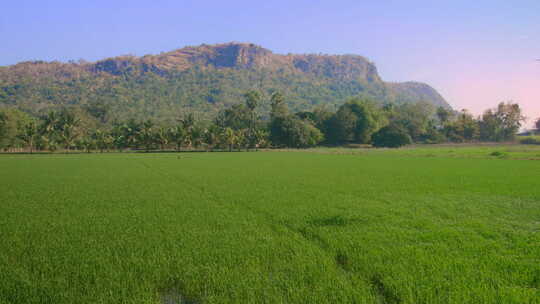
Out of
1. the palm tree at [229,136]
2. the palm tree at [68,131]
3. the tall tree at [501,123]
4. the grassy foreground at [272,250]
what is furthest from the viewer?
the tall tree at [501,123]

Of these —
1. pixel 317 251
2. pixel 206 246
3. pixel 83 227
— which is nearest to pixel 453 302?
pixel 317 251

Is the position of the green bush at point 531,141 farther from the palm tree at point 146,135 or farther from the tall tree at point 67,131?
the tall tree at point 67,131

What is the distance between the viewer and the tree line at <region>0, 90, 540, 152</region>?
78.9m

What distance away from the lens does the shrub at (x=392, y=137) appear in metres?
88.2

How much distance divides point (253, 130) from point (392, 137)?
127 feet

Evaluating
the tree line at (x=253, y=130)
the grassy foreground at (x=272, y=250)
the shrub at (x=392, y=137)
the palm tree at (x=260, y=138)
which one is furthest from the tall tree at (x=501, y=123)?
the grassy foreground at (x=272, y=250)

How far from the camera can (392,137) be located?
89.6 metres

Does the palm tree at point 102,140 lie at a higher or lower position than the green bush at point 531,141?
lower

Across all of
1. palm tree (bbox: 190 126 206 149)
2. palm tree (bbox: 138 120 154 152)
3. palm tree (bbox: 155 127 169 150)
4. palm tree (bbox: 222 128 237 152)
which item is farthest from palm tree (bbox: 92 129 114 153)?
palm tree (bbox: 222 128 237 152)

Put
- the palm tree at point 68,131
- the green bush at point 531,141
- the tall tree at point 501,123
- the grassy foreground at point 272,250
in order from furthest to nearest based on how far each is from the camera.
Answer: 1. the tall tree at point 501,123
2. the green bush at point 531,141
3. the palm tree at point 68,131
4. the grassy foreground at point 272,250

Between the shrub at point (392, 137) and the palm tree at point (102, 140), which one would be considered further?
the shrub at point (392, 137)

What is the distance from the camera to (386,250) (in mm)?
7137

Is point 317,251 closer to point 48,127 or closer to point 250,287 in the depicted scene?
point 250,287

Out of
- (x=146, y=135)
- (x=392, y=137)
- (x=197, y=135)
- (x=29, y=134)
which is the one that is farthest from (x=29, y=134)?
(x=392, y=137)
